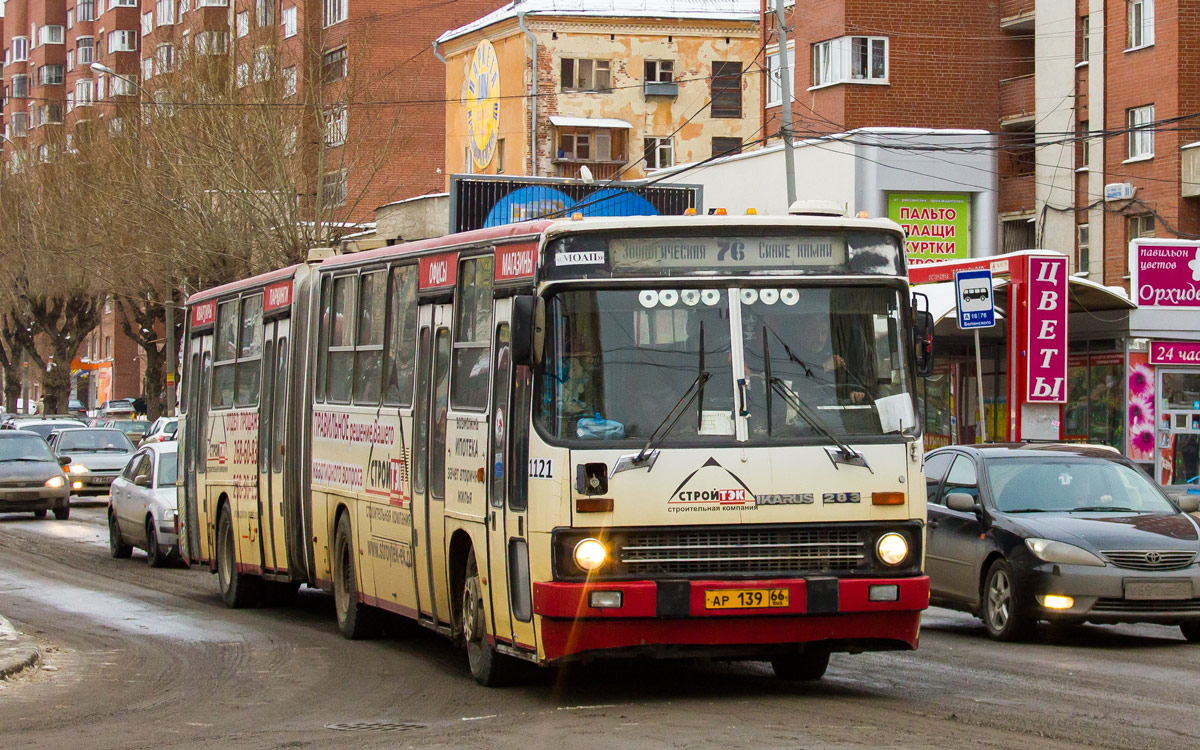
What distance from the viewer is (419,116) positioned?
71500 mm

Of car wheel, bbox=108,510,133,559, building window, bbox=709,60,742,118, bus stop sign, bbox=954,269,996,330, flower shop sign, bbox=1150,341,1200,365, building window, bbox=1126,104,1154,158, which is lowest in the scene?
car wheel, bbox=108,510,133,559

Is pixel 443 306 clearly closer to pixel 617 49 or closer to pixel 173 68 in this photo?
pixel 173 68

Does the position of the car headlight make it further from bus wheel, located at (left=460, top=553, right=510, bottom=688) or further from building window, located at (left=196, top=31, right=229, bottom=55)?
building window, located at (left=196, top=31, right=229, bottom=55)

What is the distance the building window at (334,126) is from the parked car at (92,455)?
9147 mm

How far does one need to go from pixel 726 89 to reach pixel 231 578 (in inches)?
1934

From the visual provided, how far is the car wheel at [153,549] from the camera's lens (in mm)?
22938

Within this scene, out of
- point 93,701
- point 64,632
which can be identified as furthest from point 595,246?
point 64,632

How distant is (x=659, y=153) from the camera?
2539 inches

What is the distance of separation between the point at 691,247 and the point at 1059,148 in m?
35.0

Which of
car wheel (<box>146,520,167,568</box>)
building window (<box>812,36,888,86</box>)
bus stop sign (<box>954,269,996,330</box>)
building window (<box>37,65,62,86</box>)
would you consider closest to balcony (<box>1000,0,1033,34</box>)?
building window (<box>812,36,888,86</box>)

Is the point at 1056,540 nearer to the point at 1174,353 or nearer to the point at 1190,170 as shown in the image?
the point at 1174,353

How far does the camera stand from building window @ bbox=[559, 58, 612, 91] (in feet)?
206

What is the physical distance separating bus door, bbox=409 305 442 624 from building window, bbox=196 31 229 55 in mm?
34490

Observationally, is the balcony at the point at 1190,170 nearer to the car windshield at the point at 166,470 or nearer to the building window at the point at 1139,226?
the building window at the point at 1139,226
